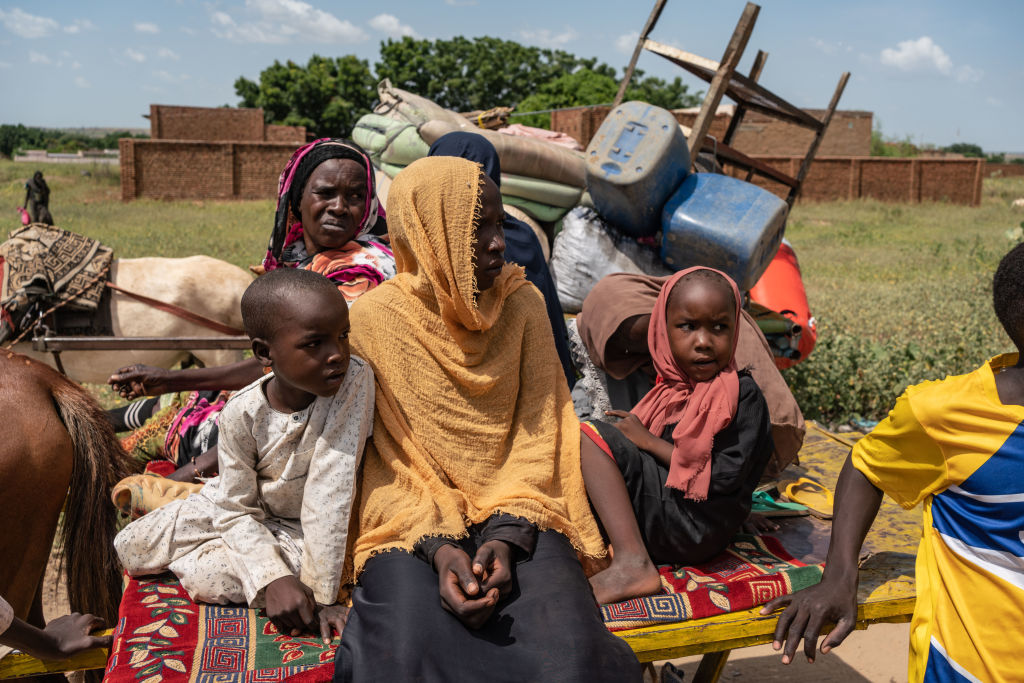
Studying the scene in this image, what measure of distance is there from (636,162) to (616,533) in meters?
2.26

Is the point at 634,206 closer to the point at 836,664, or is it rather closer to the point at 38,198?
the point at 836,664

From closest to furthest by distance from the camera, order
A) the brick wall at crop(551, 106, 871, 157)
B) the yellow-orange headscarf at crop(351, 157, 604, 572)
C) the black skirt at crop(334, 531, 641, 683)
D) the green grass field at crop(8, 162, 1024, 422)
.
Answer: the black skirt at crop(334, 531, 641, 683), the yellow-orange headscarf at crop(351, 157, 604, 572), the green grass field at crop(8, 162, 1024, 422), the brick wall at crop(551, 106, 871, 157)

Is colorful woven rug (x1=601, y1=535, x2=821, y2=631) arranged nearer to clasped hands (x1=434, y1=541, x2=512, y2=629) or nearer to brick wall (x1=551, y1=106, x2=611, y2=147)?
clasped hands (x1=434, y1=541, x2=512, y2=629)

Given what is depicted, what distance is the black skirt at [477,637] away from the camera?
1957mm

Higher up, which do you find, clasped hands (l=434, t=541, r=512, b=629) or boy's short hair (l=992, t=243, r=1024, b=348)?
boy's short hair (l=992, t=243, r=1024, b=348)

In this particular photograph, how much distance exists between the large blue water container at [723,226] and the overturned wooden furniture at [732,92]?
1119 millimetres

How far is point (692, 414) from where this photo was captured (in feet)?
8.46

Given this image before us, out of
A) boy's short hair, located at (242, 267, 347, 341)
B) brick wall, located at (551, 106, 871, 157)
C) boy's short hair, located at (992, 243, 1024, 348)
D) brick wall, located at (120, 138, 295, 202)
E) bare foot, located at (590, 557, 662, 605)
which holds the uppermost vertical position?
brick wall, located at (551, 106, 871, 157)

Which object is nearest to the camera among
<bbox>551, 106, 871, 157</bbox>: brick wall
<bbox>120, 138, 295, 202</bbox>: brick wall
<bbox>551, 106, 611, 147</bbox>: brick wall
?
<bbox>551, 106, 611, 147</bbox>: brick wall

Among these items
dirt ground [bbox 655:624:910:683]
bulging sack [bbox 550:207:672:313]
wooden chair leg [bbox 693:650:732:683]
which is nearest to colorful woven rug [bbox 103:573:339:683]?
wooden chair leg [bbox 693:650:732:683]

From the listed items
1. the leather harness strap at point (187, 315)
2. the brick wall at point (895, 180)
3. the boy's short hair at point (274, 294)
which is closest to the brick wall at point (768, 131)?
the brick wall at point (895, 180)

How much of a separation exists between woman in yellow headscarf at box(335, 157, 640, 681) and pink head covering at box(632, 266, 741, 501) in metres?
0.32

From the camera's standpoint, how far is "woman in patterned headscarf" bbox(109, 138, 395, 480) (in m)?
3.14

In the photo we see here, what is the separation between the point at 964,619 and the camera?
6.49ft
